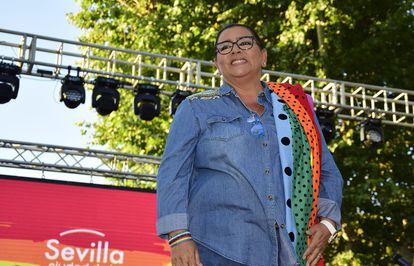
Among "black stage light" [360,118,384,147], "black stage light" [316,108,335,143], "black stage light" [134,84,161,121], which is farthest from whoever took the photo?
"black stage light" [360,118,384,147]

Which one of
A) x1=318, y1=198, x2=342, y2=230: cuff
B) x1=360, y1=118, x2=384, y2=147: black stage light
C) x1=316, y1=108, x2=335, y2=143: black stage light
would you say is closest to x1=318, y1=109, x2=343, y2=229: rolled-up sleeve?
x1=318, y1=198, x2=342, y2=230: cuff

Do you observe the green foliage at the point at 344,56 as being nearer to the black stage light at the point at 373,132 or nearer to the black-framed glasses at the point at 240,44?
the black stage light at the point at 373,132

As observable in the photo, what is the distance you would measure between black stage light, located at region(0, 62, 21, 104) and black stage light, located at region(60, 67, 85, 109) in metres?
0.67

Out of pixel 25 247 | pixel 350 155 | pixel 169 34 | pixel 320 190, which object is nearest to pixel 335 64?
pixel 350 155

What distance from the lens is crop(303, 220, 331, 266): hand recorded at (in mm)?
1826

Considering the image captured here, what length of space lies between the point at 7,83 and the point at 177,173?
6996mm

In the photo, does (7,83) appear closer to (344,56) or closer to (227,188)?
(344,56)

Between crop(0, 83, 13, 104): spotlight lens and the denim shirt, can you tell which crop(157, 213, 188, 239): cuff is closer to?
the denim shirt

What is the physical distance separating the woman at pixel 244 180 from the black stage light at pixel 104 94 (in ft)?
22.7

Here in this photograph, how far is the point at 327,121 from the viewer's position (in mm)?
9453

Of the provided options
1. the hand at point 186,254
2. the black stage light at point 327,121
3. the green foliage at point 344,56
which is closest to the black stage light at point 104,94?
the green foliage at point 344,56

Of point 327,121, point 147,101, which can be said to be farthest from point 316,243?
point 327,121

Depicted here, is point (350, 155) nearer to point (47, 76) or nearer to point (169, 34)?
point (169, 34)

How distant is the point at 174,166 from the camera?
185 cm
